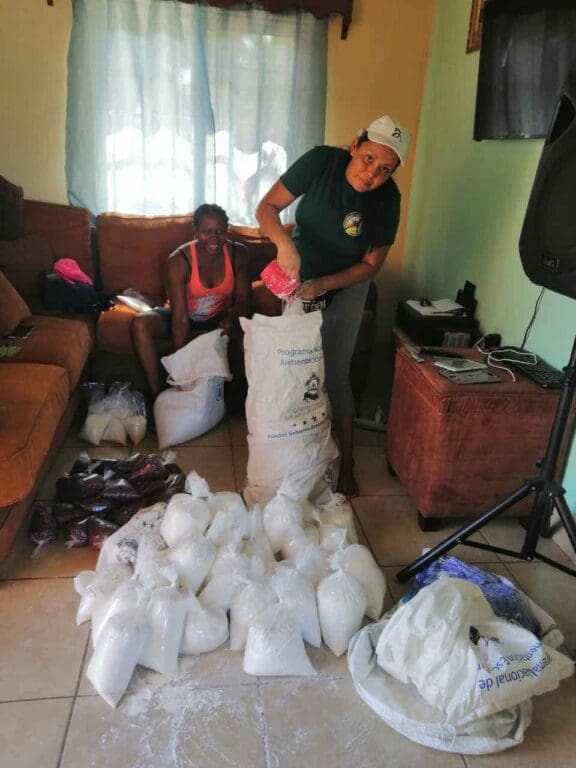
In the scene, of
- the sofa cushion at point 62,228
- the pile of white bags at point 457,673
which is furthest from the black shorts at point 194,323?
the pile of white bags at point 457,673

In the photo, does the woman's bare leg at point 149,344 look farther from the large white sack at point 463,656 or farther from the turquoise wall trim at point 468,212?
the large white sack at point 463,656

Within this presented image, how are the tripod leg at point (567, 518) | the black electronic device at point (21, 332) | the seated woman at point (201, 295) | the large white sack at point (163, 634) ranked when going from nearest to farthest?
→ the large white sack at point (163, 634)
the tripod leg at point (567, 518)
the black electronic device at point (21, 332)
the seated woman at point (201, 295)

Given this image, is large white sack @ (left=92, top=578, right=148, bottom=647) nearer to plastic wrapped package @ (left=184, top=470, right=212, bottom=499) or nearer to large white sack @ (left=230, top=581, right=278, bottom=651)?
large white sack @ (left=230, top=581, right=278, bottom=651)

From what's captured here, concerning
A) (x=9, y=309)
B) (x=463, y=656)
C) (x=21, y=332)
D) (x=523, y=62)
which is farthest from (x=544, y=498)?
(x=9, y=309)

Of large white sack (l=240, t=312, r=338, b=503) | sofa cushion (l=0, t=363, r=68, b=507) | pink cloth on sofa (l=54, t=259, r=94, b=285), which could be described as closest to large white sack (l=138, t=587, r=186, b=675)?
sofa cushion (l=0, t=363, r=68, b=507)

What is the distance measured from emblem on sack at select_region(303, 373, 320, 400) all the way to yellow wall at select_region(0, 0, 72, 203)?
2002 millimetres

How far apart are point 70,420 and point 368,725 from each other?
164 centimetres

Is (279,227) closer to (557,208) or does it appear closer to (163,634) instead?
(557,208)

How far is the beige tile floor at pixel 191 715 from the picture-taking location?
47.1 inches

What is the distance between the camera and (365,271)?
193 centimetres

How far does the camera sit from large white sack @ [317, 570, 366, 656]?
4.73 feet

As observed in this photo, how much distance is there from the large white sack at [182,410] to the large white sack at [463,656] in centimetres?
128

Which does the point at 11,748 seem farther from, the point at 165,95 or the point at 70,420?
the point at 165,95

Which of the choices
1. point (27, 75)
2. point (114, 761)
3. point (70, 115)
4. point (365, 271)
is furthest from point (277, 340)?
point (27, 75)
